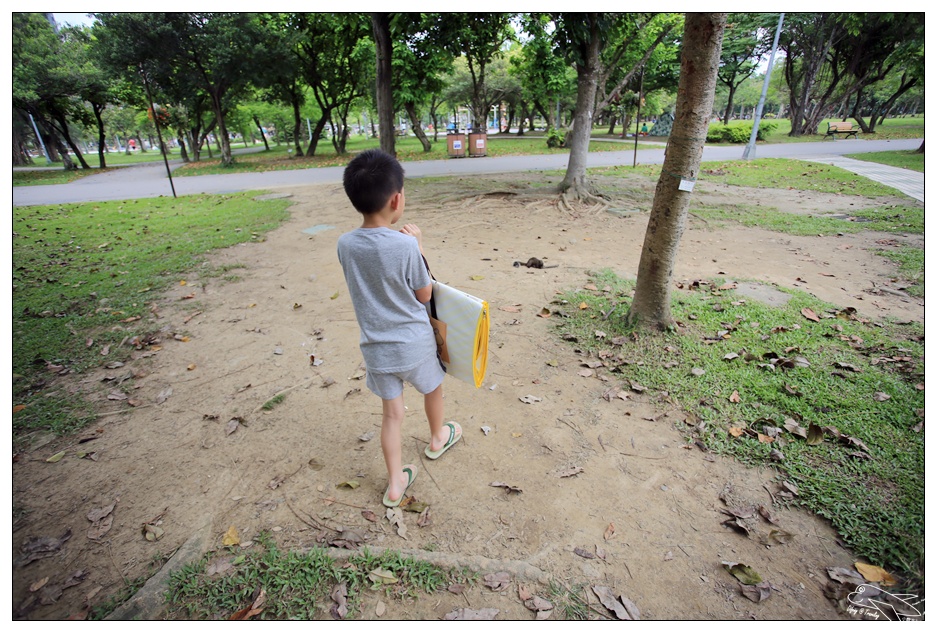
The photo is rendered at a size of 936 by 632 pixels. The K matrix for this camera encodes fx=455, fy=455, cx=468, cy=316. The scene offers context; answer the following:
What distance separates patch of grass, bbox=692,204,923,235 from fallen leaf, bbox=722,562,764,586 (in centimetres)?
715

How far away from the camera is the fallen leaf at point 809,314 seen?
163 inches

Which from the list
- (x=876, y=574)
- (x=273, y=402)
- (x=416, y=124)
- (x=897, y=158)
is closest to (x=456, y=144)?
(x=416, y=124)

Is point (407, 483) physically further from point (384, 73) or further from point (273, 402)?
point (384, 73)

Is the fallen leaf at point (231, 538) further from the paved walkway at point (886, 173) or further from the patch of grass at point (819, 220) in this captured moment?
the paved walkway at point (886, 173)

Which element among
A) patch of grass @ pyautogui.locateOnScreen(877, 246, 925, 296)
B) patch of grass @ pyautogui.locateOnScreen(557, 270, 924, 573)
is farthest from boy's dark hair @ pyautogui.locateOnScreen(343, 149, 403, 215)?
patch of grass @ pyautogui.locateOnScreen(877, 246, 925, 296)

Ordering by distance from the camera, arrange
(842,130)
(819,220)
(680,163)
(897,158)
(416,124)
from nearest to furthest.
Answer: (680,163)
(819,220)
(897,158)
(416,124)
(842,130)

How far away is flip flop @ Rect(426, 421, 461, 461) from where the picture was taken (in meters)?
2.71

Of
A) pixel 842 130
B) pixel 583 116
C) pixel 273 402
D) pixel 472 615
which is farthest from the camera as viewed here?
pixel 842 130

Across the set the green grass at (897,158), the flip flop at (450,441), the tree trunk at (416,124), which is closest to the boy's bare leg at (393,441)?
the flip flop at (450,441)

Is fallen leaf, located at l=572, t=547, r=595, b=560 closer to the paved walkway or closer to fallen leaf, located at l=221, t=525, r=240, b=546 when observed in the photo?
fallen leaf, located at l=221, t=525, r=240, b=546

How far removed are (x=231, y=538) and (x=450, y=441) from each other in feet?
4.05

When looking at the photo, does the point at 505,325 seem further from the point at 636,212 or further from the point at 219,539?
the point at 636,212

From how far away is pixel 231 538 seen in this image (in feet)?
7.22

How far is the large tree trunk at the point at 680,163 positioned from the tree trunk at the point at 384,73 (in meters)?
7.97
